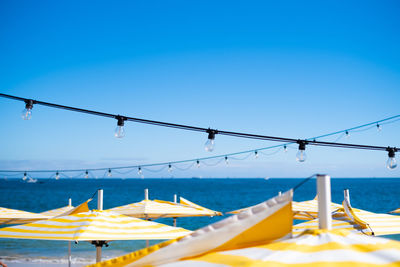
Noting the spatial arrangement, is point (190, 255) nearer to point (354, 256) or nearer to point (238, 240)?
point (238, 240)

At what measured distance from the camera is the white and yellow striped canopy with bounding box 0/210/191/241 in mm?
5113

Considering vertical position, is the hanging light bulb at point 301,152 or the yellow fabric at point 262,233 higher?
the hanging light bulb at point 301,152

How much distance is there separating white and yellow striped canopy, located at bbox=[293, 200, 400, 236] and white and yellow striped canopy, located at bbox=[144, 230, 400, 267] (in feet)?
10.7

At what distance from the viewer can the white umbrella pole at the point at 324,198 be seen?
87.4 inches

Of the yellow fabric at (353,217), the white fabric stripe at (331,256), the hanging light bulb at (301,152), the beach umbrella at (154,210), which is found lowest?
the beach umbrella at (154,210)

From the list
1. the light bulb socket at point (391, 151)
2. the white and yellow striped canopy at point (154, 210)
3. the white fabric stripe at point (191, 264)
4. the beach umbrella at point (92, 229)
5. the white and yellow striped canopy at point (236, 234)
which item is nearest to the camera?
the white fabric stripe at point (191, 264)

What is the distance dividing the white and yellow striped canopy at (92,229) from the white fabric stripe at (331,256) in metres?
3.48

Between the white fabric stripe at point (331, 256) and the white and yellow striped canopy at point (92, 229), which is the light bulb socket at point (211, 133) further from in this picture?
the white fabric stripe at point (331, 256)

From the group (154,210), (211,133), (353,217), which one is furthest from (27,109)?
(353,217)

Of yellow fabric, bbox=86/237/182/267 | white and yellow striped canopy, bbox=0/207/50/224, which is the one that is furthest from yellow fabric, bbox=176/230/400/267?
white and yellow striped canopy, bbox=0/207/50/224

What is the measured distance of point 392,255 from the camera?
1.94m

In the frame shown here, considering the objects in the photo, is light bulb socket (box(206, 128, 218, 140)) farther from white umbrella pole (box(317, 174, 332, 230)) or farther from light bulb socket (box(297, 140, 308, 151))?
white umbrella pole (box(317, 174, 332, 230))

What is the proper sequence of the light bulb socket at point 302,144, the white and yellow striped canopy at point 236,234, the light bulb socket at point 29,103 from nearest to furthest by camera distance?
1. the white and yellow striped canopy at point 236,234
2. the light bulb socket at point 29,103
3. the light bulb socket at point 302,144

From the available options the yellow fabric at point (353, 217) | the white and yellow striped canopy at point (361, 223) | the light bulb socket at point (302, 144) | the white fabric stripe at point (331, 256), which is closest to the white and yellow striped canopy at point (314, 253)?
the white fabric stripe at point (331, 256)
